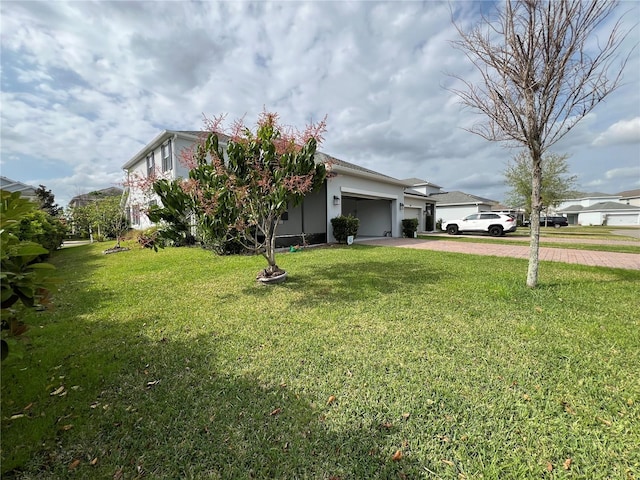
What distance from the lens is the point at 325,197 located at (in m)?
13.8

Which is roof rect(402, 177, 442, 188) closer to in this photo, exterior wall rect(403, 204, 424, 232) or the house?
exterior wall rect(403, 204, 424, 232)

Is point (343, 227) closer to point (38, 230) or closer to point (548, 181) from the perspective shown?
point (38, 230)

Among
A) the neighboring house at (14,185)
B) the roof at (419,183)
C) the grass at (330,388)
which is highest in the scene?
the roof at (419,183)

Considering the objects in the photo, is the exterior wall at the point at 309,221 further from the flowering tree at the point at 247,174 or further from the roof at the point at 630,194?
the roof at the point at 630,194

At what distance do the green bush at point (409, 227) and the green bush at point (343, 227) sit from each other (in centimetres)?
564

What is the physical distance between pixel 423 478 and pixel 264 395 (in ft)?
4.73

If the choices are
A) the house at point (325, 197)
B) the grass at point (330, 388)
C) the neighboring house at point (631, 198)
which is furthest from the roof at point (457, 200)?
the neighboring house at point (631, 198)

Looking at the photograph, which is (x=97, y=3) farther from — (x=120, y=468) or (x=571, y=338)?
(x=571, y=338)

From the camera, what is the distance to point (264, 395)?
8.42 ft

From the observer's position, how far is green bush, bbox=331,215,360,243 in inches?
537

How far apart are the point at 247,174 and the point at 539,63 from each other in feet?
19.5

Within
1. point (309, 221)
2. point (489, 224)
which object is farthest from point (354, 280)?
point (489, 224)

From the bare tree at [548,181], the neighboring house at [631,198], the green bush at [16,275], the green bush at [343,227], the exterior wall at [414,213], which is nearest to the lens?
the green bush at [16,275]

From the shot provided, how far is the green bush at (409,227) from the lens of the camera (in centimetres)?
1788
